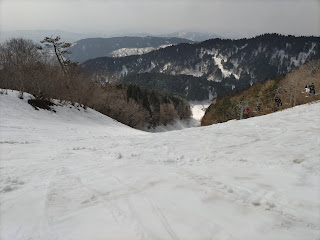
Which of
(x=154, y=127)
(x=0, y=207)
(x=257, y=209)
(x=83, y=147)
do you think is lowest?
(x=154, y=127)

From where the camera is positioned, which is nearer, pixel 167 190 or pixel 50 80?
pixel 167 190

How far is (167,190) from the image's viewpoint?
582 centimetres

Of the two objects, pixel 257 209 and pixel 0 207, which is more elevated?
pixel 257 209

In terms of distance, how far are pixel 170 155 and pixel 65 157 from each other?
4174 millimetres

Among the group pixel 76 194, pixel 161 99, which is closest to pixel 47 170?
pixel 76 194

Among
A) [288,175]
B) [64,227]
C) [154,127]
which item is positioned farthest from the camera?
[154,127]

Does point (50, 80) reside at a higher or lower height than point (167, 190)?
higher

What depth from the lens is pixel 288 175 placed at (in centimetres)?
658

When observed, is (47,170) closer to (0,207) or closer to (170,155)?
(0,207)

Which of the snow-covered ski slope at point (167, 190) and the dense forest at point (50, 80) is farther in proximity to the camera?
the dense forest at point (50, 80)

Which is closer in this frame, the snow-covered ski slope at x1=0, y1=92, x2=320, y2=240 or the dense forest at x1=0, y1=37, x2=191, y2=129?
the snow-covered ski slope at x1=0, y1=92, x2=320, y2=240

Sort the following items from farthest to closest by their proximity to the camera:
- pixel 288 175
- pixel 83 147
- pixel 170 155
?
1. pixel 83 147
2. pixel 170 155
3. pixel 288 175

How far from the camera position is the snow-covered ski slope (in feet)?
14.0

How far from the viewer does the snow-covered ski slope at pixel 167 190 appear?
14.0ft
